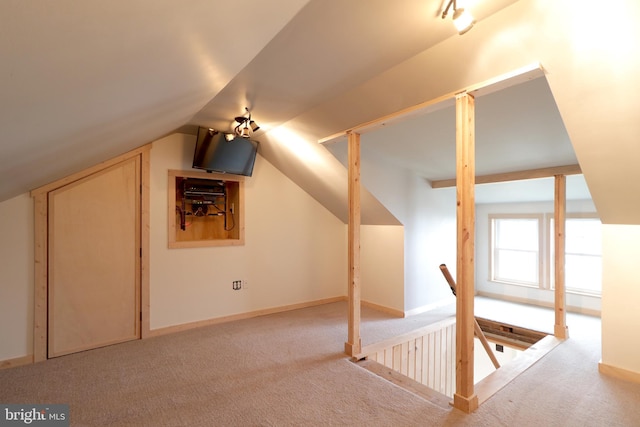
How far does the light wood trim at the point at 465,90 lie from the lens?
171 cm

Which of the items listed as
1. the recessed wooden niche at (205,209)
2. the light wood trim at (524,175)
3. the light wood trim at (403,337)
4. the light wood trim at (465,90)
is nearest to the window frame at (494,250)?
the light wood trim at (524,175)

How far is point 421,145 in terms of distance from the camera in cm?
327

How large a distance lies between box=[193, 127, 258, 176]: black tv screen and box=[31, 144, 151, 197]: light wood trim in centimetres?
58

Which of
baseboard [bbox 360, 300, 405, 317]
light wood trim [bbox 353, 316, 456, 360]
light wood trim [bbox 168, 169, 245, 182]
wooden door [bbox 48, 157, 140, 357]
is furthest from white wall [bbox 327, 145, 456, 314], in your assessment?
wooden door [bbox 48, 157, 140, 357]

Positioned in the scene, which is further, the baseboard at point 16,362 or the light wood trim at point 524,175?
the light wood trim at point 524,175

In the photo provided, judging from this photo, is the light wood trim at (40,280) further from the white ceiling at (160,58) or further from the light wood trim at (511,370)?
the light wood trim at (511,370)

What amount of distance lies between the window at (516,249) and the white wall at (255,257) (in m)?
2.78

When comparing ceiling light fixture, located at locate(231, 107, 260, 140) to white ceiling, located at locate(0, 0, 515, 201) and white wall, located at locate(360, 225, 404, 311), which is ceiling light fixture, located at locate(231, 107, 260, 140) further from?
white wall, located at locate(360, 225, 404, 311)

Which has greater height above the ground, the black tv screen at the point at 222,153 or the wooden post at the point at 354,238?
the black tv screen at the point at 222,153

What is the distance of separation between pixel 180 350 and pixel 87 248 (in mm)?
1419

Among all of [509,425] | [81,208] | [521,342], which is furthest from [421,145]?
[81,208]

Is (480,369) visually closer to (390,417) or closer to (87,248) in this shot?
(390,417)

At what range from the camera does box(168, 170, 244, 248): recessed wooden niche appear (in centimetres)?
366

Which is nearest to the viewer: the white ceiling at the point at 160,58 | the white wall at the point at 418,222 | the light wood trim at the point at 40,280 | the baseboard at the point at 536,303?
the white ceiling at the point at 160,58
